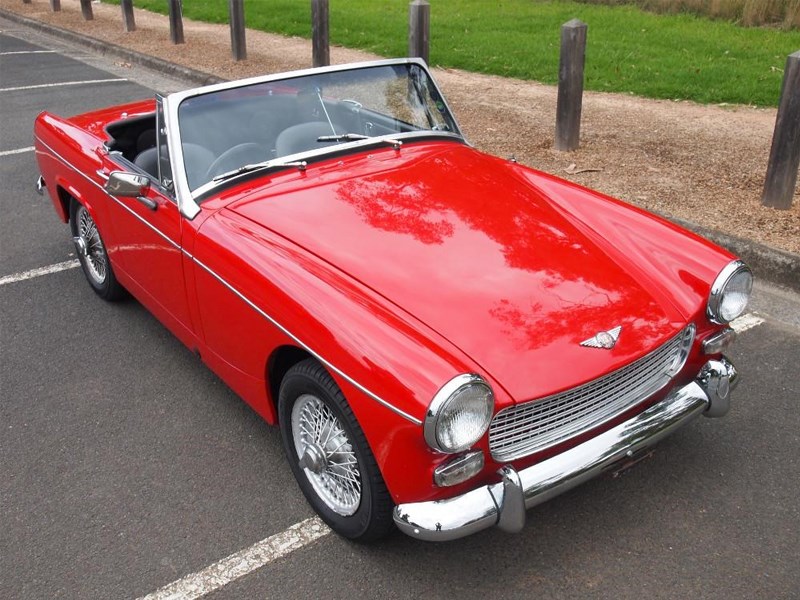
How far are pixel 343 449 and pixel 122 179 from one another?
1.71 metres

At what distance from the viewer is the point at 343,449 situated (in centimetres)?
289

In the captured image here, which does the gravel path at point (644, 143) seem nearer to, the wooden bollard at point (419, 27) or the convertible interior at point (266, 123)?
the wooden bollard at point (419, 27)

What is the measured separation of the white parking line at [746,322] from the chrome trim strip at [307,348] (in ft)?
8.65

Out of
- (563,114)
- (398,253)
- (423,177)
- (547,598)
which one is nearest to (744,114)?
(563,114)

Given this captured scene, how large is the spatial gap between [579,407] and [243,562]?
131cm

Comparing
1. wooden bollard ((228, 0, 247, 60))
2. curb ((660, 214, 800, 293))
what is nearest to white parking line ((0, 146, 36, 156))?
wooden bollard ((228, 0, 247, 60))

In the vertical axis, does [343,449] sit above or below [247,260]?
below

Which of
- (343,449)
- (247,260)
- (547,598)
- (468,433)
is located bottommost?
(547,598)

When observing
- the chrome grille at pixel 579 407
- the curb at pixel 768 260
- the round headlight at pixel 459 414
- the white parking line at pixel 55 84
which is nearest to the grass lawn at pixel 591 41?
the white parking line at pixel 55 84

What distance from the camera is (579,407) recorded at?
2766 mm

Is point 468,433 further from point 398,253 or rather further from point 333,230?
point 333,230

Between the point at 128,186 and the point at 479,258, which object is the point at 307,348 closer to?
the point at 479,258

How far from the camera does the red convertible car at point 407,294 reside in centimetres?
258

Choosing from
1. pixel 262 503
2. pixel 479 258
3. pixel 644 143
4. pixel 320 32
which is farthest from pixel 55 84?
pixel 479 258
